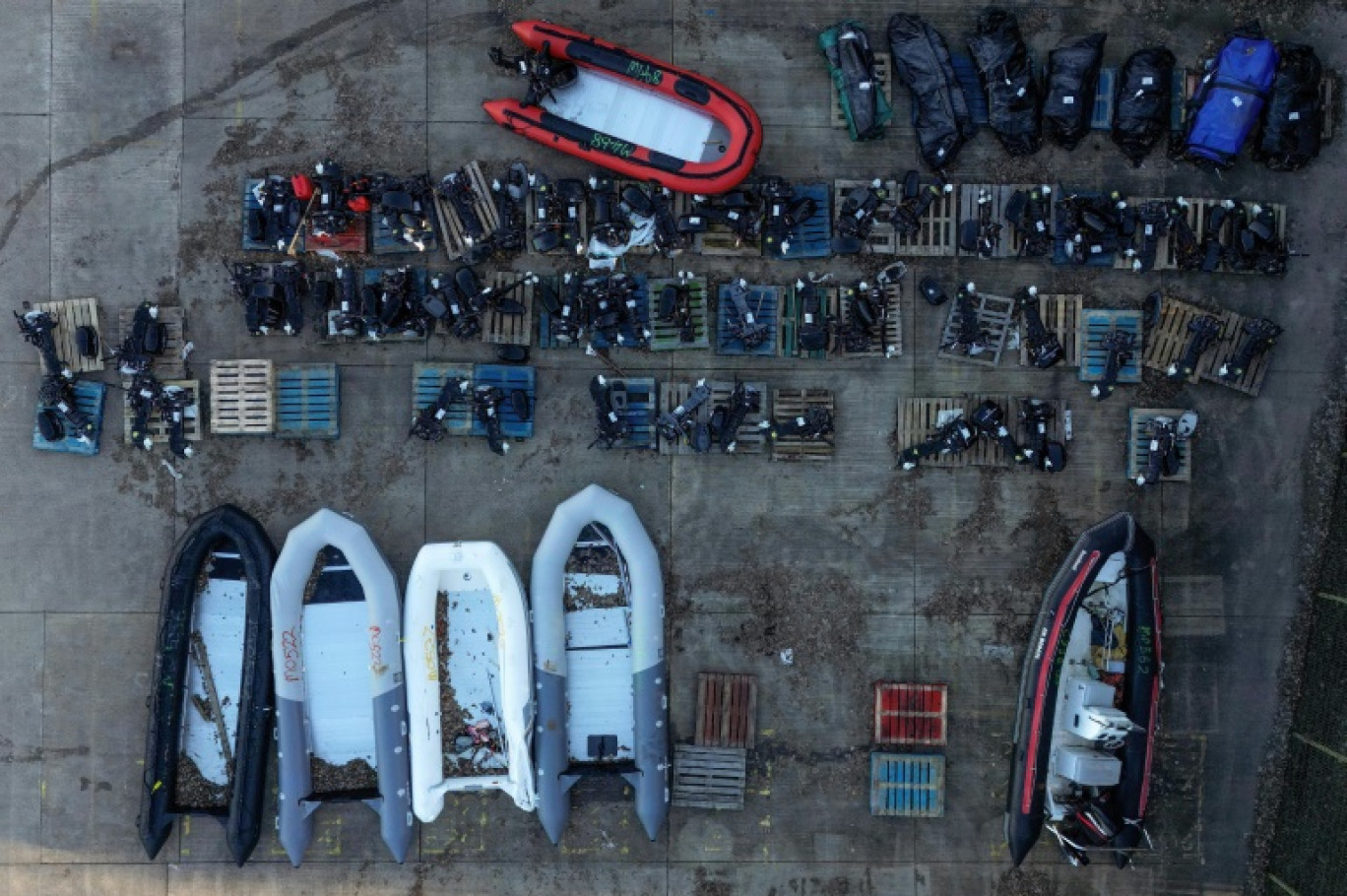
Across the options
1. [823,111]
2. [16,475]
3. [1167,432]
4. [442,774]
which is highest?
[823,111]

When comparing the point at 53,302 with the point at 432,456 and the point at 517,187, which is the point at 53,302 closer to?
the point at 432,456

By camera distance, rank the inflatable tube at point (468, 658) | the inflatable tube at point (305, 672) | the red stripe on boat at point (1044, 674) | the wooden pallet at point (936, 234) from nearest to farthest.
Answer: the inflatable tube at point (305, 672) → the inflatable tube at point (468, 658) → the red stripe on boat at point (1044, 674) → the wooden pallet at point (936, 234)

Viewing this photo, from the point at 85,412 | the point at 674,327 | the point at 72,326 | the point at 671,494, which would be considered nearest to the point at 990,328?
the point at 674,327

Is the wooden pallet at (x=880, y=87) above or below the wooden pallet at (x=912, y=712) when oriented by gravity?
above

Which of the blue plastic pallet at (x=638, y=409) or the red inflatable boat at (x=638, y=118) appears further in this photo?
the blue plastic pallet at (x=638, y=409)

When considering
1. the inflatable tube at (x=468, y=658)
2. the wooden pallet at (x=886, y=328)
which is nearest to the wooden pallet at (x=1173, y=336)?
the wooden pallet at (x=886, y=328)

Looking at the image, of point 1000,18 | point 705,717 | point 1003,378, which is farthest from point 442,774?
point 1000,18

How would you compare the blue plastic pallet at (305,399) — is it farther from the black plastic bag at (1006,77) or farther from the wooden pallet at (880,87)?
the black plastic bag at (1006,77)
